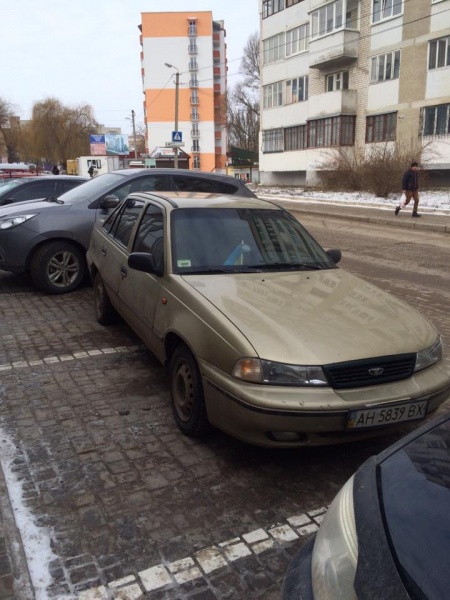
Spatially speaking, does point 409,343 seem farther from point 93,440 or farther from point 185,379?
point 93,440

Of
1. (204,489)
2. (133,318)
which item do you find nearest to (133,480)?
(204,489)

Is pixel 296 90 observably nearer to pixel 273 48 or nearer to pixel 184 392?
pixel 273 48

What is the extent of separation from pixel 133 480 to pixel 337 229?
14323mm

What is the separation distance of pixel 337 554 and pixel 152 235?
3.54 metres

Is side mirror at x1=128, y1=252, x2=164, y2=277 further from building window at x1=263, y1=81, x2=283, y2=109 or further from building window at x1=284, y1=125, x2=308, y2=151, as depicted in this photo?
building window at x1=263, y1=81, x2=283, y2=109

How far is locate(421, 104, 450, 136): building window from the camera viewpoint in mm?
29938

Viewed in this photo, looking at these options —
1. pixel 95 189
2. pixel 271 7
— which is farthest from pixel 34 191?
pixel 271 7

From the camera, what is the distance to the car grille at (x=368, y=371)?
300 cm

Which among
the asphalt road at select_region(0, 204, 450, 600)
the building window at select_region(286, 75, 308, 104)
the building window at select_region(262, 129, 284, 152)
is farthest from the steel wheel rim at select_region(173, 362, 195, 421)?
the building window at select_region(262, 129, 284, 152)

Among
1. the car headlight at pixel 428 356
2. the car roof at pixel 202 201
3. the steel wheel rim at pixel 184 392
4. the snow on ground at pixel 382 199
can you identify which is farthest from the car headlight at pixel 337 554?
the snow on ground at pixel 382 199

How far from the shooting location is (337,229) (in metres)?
16.6

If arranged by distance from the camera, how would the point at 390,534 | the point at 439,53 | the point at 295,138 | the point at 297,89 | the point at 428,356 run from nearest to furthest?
the point at 390,534 < the point at 428,356 < the point at 439,53 < the point at 297,89 < the point at 295,138

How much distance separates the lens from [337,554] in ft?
4.99

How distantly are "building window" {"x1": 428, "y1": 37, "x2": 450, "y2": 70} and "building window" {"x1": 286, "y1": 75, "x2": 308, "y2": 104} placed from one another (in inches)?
459
